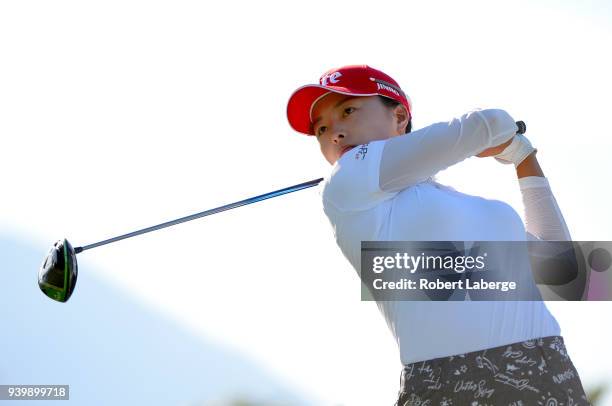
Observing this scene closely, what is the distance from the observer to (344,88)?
10.9 feet

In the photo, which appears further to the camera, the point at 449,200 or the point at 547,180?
the point at 547,180

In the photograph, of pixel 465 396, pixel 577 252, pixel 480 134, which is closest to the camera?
pixel 465 396

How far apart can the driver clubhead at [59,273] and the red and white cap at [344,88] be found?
1.46m

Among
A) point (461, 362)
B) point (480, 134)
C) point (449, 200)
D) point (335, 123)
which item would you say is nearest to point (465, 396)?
point (461, 362)

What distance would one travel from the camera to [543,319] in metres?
2.78

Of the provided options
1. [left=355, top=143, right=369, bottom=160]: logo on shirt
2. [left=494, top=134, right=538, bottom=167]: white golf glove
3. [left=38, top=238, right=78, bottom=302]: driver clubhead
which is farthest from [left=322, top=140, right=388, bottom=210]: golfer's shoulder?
[left=38, top=238, right=78, bottom=302]: driver clubhead

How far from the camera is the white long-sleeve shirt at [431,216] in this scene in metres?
2.71

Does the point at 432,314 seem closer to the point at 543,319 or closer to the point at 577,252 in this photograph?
the point at 543,319

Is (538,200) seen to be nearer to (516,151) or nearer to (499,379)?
(516,151)

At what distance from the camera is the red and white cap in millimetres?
3338

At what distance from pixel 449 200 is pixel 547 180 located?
1.82ft

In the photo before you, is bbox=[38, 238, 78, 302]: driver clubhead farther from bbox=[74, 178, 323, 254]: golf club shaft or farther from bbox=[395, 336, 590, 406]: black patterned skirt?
bbox=[395, 336, 590, 406]: black patterned skirt

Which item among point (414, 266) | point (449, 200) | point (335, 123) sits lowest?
point (414, 266)

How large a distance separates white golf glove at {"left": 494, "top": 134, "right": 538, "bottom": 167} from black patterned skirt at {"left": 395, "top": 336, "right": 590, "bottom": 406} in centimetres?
70
